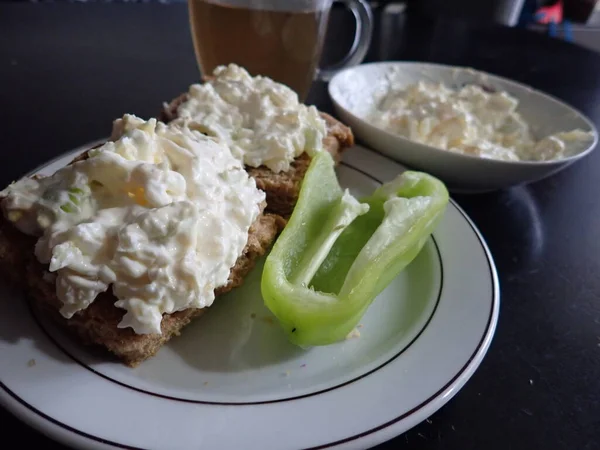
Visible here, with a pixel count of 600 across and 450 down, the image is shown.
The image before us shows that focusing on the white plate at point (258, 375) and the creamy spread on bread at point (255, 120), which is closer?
the white plate at point (258, 375)

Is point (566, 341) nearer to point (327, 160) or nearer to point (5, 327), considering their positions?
point (327, 160)

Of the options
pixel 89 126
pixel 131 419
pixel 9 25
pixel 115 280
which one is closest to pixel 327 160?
pixel 115 280

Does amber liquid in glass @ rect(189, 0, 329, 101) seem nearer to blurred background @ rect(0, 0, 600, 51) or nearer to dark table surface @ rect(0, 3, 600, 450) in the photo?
dark table surface @ rect(0, 3, 600, 450)

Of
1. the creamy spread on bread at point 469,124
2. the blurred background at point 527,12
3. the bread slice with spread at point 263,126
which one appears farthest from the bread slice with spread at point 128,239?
the blurred background at point 527,12

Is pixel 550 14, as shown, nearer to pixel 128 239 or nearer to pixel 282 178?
pixel 282 178

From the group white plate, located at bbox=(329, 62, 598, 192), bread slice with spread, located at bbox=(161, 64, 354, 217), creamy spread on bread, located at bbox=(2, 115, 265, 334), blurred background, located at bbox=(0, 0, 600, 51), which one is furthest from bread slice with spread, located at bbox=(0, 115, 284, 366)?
blurred background, located at bbox=(0, 0, 600, 51)

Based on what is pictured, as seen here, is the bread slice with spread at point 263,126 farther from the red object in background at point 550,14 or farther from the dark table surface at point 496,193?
the red object in background at point 550,14
